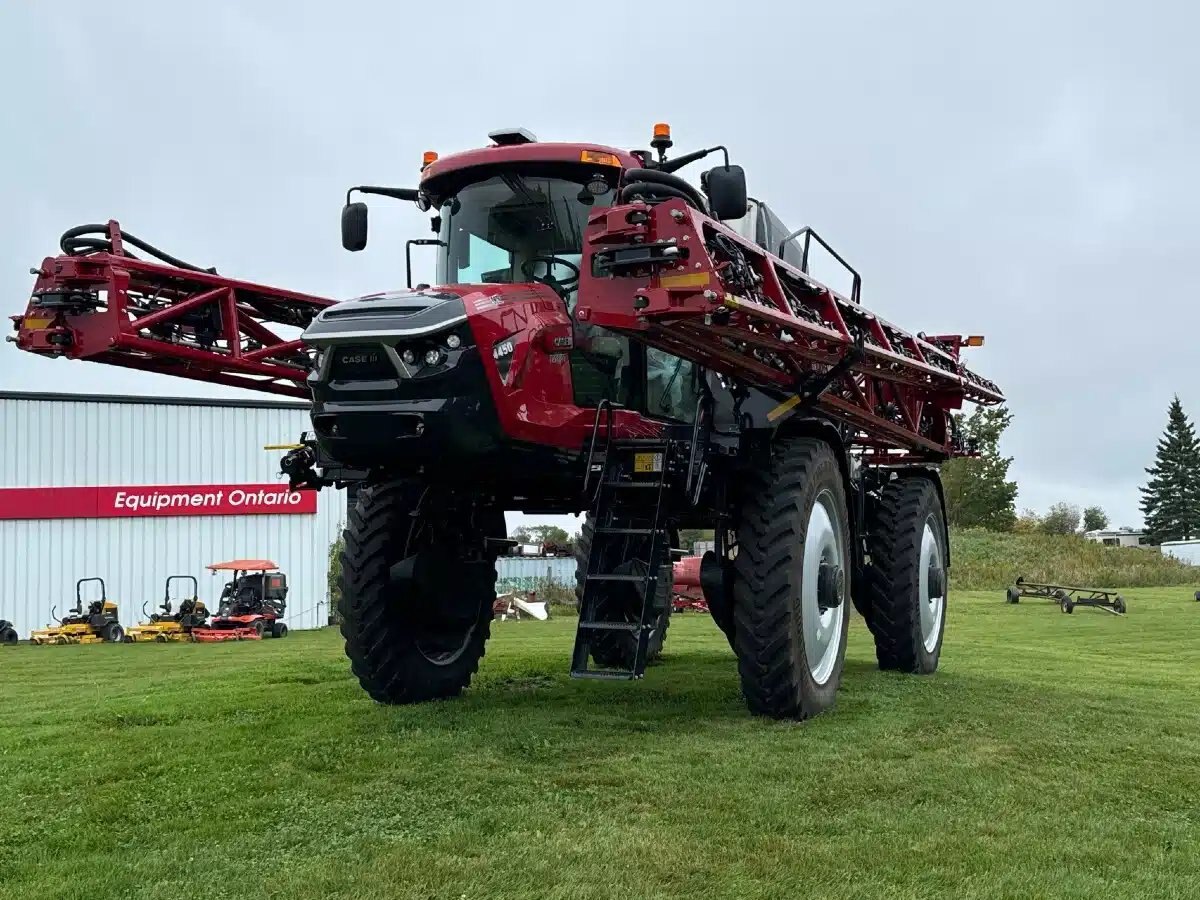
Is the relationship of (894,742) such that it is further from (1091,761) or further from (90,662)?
(90,662)

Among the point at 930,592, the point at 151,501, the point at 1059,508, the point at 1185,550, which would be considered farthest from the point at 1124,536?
the point at 930,592

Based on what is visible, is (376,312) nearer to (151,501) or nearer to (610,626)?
(610,626)

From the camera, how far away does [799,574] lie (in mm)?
6145

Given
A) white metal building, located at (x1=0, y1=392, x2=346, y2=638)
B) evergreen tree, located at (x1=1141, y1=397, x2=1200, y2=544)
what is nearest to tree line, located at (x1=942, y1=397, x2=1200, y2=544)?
evergreen tree, located at (x1=1141, y1=397, x2=1200, y2=544)

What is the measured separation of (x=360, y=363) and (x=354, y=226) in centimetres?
172

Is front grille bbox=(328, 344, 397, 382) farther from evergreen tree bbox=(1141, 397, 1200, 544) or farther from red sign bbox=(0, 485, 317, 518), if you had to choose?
evergreen tree bbox=(1141, 397, 1200, 544)

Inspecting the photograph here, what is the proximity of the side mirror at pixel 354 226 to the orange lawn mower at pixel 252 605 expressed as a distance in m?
17.5

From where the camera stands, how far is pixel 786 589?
6.01 meters

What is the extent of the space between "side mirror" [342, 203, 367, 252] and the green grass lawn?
9.15ft

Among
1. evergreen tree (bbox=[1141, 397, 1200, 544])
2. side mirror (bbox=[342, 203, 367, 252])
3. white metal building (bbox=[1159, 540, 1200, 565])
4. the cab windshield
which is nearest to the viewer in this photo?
the cab windshield

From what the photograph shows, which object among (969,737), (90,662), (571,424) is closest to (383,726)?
(571,424)

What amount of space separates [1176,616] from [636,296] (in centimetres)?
1783

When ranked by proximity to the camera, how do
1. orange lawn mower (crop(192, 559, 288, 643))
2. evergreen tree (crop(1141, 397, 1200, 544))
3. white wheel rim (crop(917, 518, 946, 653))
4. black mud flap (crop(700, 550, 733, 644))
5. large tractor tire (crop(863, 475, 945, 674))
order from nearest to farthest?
black mud flap (crop(700, 550, 733, 644)) < large tractor tire (crop(863, 475, 945, 674)) < white wheel rim (crop(917, 518, 946, 653)) < orange lawn mower (crop(192, 559, 288, 643)) < evergreen tree (crop(1141, 397, 1200, 544))

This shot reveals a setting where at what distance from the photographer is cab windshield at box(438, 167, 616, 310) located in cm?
640
